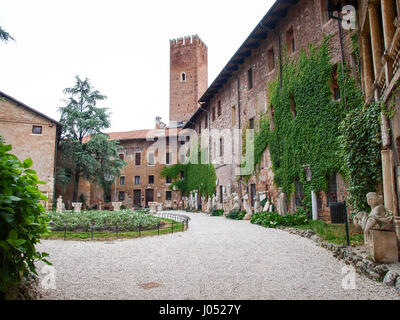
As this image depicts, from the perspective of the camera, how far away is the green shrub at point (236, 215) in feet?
55.4

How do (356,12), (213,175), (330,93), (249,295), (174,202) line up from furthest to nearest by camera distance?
1. (174,202)
2. (213,175)
3. (330,93)
4. (356,12)
5. (249,295)

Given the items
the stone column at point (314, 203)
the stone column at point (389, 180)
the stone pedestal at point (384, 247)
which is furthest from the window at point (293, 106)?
the stone pedestal at point (384, 247)

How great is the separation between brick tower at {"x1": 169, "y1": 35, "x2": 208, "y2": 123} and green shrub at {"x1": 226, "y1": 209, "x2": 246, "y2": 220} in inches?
975

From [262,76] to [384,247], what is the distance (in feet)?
44.7

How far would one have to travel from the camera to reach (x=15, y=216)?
124 inches

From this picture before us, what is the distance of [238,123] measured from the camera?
20.4 meters

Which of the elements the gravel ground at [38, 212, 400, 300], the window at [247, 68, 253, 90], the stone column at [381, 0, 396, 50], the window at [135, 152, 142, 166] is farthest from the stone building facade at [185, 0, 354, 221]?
the window at [135, 152, 142, 166]

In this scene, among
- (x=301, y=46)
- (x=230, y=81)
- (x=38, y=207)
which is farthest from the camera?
(x=230, y=81)

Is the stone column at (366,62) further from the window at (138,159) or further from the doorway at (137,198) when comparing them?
the doorway at (137,198)

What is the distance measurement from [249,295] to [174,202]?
32.0 meters

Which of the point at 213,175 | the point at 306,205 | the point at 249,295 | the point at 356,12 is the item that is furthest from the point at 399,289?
the point at 213,175

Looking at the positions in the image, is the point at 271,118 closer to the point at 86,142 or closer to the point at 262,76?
the point at 262,76

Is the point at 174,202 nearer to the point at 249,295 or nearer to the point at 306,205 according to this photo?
the point at 306,205

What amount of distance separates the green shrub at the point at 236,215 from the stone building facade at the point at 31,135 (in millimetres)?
13278
